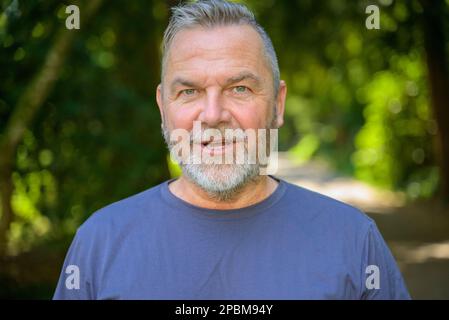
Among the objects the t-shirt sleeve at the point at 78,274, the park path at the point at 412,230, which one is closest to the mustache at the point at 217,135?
the t-shirt sleeve at the point at 78,274

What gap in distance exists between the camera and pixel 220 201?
2.42m

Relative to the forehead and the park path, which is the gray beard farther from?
the park path

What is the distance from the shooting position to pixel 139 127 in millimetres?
7211

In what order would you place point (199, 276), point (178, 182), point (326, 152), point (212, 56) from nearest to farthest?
1. point (199, 276)
2. point (212, 56)
3. point (178, 182)
4. point (326, 152)

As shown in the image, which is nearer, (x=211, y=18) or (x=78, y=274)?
(x=78, y=274)

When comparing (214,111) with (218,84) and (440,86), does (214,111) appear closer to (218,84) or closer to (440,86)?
(218,84)

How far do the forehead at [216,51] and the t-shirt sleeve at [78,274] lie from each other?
0.73 meters

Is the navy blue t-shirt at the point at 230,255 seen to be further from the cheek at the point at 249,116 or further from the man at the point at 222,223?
the cheek at the point at 249,116

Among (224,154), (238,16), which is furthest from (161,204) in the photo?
(238,16)

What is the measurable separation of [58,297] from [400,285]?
1285mm

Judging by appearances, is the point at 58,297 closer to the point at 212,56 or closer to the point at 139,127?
the point at 212,56

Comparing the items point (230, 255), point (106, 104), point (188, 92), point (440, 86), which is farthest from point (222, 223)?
point (440, 86)

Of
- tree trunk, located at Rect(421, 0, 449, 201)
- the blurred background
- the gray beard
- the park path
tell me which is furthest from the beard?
tree trunk, located at Rect(421, 0, 449, 201)

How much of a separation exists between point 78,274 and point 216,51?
96 centimetres
